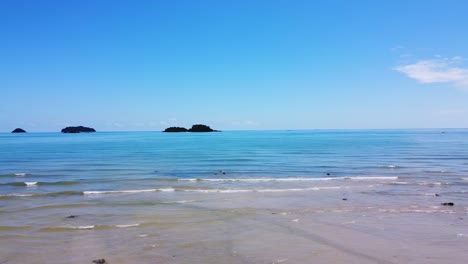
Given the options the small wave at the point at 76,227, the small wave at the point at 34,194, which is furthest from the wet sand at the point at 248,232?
the small wave at the point at 34,194

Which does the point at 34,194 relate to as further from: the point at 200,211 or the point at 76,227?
the point at 200,211

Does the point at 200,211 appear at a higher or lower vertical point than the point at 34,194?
lower

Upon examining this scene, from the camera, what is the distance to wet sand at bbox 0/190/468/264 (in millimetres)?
8578

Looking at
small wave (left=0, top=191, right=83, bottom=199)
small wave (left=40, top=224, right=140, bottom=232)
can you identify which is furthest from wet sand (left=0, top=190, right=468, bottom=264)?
small wave (left=0, top=191, right=83, bottom=199)

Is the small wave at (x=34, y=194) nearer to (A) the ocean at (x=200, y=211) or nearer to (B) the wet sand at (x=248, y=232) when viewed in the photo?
(A) the ocean at (x=200, y=211)

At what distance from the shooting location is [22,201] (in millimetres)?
15695

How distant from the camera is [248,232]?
35.0ft

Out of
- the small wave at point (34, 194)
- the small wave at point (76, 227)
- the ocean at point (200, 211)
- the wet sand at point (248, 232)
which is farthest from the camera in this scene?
the small wave at point (34, 194)

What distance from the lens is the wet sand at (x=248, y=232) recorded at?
8578 millimetres

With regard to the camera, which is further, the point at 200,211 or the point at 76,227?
the point at 200,211

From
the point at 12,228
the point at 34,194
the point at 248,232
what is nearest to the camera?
the point at 248,232

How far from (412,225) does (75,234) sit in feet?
35.0

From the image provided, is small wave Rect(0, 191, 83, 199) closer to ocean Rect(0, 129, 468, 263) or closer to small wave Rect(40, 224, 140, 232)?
ocean Rect(0, 129, 468, 263)

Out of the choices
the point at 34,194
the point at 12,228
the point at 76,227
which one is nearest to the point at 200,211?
the point at 76,227
